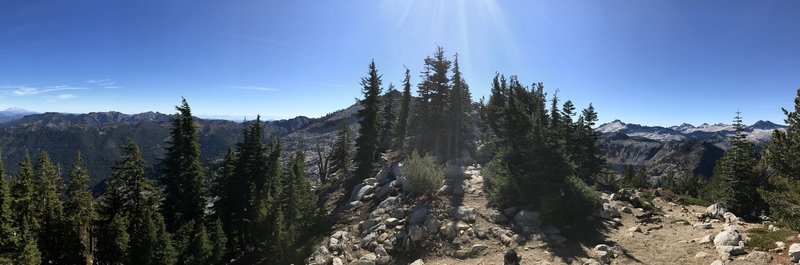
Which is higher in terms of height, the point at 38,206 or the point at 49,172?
the point at 49,172

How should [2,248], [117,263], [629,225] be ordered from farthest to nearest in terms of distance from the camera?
[117,263]
[629,225]
[2,248]

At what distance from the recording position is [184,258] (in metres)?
31.1

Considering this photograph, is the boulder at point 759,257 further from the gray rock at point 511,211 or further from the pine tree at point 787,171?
the gray rock at point 511,211

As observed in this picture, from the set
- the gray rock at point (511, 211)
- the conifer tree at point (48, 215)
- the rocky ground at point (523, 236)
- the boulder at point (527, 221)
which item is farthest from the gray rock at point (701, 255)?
the conifer tree at point (48, 215)

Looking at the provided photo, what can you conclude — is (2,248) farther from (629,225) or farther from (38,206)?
(629,225)

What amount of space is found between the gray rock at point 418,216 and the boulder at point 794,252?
786 inches

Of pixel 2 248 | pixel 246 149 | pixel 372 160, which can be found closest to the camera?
pixel 2 248

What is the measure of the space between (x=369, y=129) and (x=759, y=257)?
37.2 m

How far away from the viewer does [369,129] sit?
160 ft

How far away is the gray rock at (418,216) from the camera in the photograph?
3011 centimetres

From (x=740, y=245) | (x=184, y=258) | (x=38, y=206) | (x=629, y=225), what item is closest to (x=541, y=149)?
(x=629, y=225)

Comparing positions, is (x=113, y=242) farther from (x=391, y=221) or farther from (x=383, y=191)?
(x=383, y=191)

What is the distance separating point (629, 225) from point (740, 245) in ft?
27.4

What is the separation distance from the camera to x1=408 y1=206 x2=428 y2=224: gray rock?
30109 millimetres
